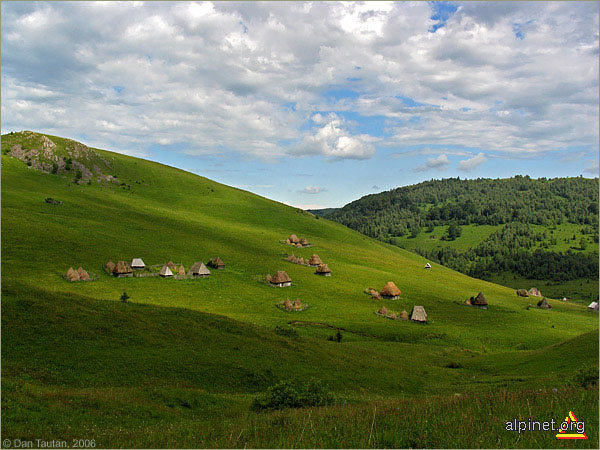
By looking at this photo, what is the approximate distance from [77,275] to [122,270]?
882cm

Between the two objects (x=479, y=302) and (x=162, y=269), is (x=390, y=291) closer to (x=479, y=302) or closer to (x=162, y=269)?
(x=479, y=302)

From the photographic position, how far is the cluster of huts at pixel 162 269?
77000 millimetres

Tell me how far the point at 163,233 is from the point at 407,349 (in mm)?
81195

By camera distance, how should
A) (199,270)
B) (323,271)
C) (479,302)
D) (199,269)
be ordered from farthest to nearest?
(323,271), (479,302), (199,269), (199,270)

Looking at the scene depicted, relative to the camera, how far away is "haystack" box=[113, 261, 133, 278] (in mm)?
76438

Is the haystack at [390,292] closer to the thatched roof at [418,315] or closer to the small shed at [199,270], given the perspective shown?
the thatched roof at [418,315]

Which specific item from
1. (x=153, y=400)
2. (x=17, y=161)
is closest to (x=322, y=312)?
(x=153, y=400)

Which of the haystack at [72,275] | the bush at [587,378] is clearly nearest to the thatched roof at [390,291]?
the bush at [587,378]

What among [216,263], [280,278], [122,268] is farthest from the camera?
[216,263]

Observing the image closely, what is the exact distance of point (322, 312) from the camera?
74.7 meters

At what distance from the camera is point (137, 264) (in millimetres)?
82812

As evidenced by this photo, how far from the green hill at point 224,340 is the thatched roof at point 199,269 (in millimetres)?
3924

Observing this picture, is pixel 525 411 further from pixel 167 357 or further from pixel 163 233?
pixel 163 233

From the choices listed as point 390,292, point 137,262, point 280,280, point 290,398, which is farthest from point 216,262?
point 290,398
